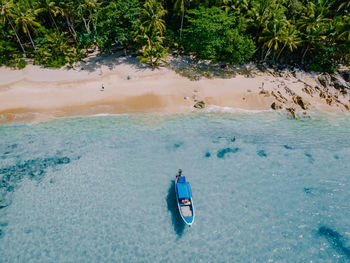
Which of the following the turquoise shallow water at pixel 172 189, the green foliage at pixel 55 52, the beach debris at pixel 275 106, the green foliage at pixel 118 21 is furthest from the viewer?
the green foliage at pixel 55 52

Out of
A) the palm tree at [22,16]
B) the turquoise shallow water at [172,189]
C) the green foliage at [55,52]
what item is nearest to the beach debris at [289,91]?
the turquoise shallow water at [172,189]

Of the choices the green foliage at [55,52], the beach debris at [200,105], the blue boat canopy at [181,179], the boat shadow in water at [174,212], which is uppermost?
the green foliage at [55,52]

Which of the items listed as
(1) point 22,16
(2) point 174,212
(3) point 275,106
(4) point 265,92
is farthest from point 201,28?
(1) point 22,16

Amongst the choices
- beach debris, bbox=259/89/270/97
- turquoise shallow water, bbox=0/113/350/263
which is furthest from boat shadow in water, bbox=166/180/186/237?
beach debris, bbox=259/89/270/97

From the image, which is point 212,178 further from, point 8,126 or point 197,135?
point 8,126

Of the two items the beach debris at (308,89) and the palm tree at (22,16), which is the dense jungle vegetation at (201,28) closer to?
the palm tree at (22,16)

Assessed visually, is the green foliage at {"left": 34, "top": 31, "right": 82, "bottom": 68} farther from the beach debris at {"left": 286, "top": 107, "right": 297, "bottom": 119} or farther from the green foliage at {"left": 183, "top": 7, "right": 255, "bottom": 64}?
the beach debris at {"left": 286, "top": 107, "right": 297, "bottom": 119}
